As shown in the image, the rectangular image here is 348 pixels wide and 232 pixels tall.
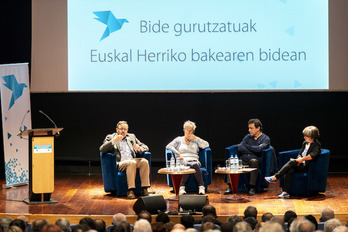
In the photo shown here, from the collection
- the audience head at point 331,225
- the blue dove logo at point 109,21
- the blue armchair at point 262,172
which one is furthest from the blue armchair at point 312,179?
the audience head at point 331,225

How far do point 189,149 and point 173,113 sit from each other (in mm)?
1550

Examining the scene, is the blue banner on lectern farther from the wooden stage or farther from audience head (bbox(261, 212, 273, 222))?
audience head (bbox(261, 212, 273, 222))

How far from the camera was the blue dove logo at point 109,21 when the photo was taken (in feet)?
29.7

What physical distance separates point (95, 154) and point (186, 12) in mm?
2548

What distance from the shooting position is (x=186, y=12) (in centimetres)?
898

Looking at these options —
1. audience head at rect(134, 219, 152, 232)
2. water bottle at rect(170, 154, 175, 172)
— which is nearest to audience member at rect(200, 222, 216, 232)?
audience head at rect(134, 219, 152, 232)

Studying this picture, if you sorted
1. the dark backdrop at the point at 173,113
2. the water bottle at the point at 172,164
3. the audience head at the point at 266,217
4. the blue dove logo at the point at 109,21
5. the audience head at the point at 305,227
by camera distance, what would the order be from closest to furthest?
the audience head at the point at 305,227
the audience head at the point at 266,217
the water bottle at the point at 172,164
the blue dove logo at the point at 109,21
the dark backdrop at the point at 173,113

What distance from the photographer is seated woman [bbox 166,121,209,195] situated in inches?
303

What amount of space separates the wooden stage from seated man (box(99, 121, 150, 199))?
0.28 metres

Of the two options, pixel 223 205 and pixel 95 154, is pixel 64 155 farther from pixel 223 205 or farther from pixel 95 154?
pixel 223 205

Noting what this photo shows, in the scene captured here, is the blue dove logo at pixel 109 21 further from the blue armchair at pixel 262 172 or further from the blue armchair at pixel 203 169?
the blue armchair at pixel 262 172

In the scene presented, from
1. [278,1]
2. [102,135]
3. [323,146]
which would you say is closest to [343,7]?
[278,1]

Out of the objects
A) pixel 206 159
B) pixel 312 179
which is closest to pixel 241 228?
pixel 312 179

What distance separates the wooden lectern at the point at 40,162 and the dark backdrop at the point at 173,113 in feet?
7.10
